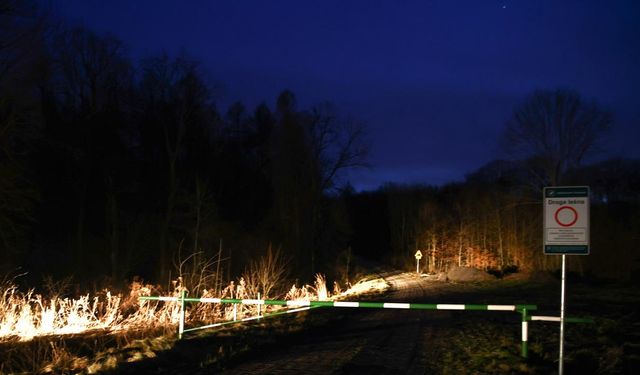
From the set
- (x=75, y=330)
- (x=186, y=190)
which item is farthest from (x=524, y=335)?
(x=186, y=190)

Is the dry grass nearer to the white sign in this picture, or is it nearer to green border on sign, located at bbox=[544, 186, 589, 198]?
the white sign

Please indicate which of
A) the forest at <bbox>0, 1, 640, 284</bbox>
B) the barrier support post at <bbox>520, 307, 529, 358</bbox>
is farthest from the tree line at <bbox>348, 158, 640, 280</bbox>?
the barrier support post at <bbox>520, 307, 529, 358</bbox>

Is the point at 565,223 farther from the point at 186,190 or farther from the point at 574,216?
the point at 186,190

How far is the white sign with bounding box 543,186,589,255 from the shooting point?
7762 millimetres

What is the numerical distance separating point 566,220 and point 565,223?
0.04 meters

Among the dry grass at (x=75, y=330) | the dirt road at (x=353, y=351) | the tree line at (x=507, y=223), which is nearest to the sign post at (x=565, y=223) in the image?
the dirt road at (x=353, y=351)

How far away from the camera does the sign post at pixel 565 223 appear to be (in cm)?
776

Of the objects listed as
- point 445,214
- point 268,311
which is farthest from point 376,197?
point 268,311

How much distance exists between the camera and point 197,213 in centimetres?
3784

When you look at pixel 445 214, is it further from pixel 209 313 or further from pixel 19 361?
pixel 19 361

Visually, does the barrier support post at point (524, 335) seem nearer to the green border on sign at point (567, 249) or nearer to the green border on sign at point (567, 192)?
the green border on sign at point (567, 249)

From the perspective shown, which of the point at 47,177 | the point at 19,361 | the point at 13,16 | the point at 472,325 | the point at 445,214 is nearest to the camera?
the point at 19,361

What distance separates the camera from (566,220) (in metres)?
7.91

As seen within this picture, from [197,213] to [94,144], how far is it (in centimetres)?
779
